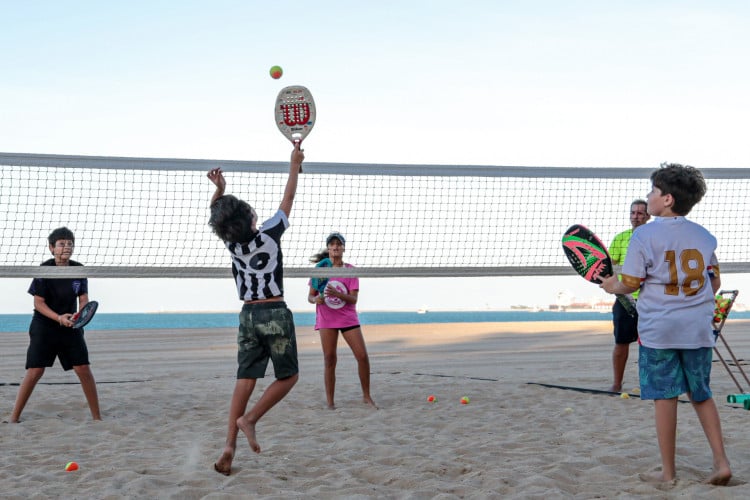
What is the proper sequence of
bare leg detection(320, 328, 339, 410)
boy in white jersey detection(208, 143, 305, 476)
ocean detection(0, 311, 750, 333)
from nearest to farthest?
boy in white jersey detection(208, 143, 305, 476)
bare leg detection(320, 328, 339, 410)
ocean detection(0, 311, 750, 333)

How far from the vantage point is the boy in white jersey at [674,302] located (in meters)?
4.03

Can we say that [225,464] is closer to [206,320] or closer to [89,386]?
[89,386]

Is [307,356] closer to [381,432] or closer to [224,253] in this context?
[224,253]

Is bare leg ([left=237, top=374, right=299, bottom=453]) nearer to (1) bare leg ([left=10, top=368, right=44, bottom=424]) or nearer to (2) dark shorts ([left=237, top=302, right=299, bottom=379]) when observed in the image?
(2) dark shorts ([left=237, top=302, right=299, bottom=379])

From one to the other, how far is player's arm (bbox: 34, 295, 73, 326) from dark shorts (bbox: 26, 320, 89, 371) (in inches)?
6.2

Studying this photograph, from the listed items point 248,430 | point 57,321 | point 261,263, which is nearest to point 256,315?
point 261,263

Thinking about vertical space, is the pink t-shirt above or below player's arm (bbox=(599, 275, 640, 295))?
below

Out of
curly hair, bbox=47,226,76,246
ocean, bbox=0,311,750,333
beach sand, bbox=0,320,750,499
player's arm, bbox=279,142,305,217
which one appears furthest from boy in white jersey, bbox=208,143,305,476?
ocean, bbox=0,311,750,333

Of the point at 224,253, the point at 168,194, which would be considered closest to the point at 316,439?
the point at 224,253

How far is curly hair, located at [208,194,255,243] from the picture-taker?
4.62 m

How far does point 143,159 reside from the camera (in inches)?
281

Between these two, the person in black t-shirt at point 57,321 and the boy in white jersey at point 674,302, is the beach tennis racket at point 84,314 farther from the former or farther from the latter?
the boy in white jersey at point 674,302

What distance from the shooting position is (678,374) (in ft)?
13.3

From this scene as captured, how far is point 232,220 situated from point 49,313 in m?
2.58
